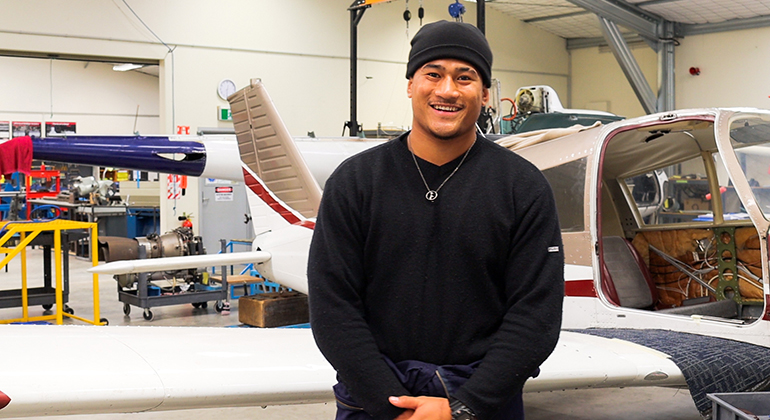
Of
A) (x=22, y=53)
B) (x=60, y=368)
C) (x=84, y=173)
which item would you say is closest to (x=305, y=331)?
(x=60, y=368)

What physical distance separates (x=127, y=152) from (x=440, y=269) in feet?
22.3

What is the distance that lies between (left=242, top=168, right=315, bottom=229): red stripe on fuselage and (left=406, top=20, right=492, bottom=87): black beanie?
3877 mm

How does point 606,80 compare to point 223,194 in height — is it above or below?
above

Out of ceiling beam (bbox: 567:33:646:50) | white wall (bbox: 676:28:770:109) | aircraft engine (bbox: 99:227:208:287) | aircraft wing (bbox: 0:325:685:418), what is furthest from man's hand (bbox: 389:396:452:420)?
ceiling beam (bbox: 567:33:646:50)

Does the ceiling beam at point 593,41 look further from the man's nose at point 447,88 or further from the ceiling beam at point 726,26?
the man's nose at point 447,88

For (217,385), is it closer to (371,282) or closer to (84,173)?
(371,282)

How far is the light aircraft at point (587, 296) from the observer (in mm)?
2682

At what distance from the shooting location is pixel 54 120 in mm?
20484

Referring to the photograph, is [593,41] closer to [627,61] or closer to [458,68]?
[627,61]

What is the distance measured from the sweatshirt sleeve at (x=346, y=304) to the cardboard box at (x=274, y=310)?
5.27 meters

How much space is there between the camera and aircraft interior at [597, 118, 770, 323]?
4.16 metres

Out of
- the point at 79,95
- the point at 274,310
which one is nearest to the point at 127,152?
the point at 274,310

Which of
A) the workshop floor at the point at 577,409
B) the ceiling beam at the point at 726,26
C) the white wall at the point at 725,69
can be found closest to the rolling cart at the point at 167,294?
the workshop floor at the point at 577,409

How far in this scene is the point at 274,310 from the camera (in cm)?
693
